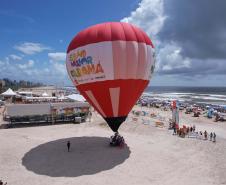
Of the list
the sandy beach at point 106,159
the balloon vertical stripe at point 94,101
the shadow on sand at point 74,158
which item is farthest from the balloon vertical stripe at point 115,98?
the sandy beach at point 106,159

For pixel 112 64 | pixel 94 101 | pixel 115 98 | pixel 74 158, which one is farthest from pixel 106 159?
pixel 112 64

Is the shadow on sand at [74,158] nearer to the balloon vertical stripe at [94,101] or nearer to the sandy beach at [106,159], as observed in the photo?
the sandy beach at [106,159]

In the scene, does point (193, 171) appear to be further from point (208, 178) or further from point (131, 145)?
point (131, 145)

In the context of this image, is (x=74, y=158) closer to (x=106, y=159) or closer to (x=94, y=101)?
(x=106, y=159)

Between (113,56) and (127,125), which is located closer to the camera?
(113,56)

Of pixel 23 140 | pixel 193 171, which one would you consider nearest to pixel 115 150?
pixel 193 171

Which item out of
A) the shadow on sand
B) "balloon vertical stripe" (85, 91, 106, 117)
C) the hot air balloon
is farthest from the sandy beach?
"balloon vertical stripe" (85, 91, 106, 117)

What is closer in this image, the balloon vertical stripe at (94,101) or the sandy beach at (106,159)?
the sandy beach at (106,159)
